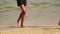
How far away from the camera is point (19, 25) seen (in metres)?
7.41

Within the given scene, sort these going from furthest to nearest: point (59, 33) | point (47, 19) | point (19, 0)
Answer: point (47, 19), point (19, 0), point (59, 33)

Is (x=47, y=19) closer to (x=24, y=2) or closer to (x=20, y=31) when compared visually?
(x=24, y=2)

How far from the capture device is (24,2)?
23.2 ft

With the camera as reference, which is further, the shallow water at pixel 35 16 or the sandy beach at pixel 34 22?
the shallow water at pixel 35 16

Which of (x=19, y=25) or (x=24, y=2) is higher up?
(x=24, y=2)

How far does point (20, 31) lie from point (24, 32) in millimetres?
125

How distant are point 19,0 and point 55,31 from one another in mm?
1730

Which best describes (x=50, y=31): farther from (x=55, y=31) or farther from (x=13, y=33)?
(x=13, y=33)

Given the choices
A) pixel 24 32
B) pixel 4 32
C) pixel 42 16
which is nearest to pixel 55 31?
pixel 24 32

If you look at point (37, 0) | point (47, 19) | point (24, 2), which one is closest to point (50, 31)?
point (24, 2)

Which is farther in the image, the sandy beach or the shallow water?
the shallow water

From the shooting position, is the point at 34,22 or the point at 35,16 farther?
the point at 35,16

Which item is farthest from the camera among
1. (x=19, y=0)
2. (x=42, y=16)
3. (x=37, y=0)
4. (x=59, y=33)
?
(x=37, y=0)

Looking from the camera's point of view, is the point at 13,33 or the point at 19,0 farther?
the point at 19,0
